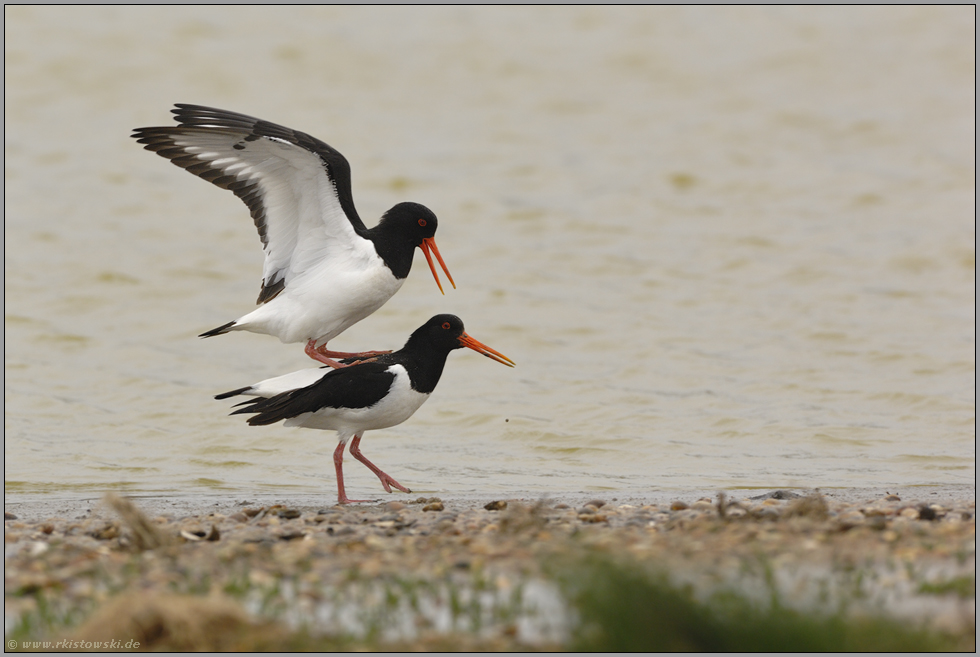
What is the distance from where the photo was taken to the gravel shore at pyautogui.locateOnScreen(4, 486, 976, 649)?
3.48m

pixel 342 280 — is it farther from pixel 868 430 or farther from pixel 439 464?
pixel 868 430

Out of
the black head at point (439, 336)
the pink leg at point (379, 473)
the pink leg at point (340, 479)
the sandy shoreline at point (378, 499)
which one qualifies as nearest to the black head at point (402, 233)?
the black head at point (439, 336)

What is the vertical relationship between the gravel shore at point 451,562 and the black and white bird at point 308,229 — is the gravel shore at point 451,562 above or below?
below

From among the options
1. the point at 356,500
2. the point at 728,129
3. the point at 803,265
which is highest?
the point at 728,129

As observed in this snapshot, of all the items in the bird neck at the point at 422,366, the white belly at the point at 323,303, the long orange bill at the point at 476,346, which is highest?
the white belly at the point at 323,303

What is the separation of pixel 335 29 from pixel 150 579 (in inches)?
780

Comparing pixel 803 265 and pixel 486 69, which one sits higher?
pixel 486 69

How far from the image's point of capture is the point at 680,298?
43.4ft

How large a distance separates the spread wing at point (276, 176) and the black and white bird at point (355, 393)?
1008 millimetres

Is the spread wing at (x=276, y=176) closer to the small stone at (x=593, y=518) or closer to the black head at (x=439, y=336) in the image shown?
the black head at (x=439, y=336)

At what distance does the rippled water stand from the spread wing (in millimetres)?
1726

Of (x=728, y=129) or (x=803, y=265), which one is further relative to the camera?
(x=728, y=129)

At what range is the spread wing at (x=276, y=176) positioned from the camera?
6789 mm

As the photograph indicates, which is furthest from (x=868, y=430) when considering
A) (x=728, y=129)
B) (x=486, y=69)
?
(x=486, y=69)
